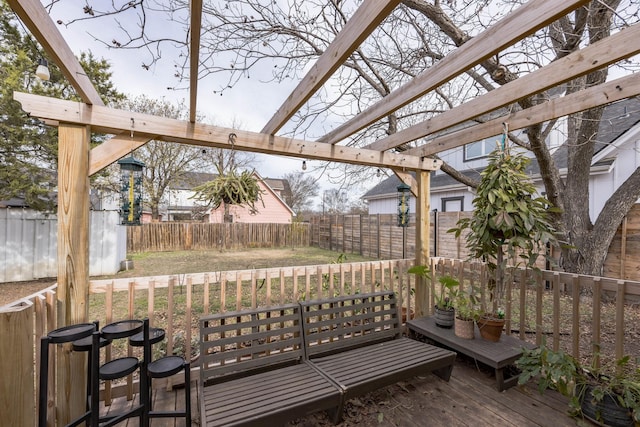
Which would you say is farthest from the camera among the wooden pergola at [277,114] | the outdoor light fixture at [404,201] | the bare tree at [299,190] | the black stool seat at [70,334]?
the bare tree at [299,190]

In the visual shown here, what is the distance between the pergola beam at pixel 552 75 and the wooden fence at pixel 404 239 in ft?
10.2

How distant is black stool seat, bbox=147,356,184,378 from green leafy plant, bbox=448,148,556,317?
2848 millimetres

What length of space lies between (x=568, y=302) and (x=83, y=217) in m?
7.35

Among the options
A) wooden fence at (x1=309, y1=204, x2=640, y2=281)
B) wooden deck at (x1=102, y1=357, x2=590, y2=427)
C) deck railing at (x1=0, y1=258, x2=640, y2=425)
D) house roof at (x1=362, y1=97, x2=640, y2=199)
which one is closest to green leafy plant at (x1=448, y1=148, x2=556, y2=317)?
deck railing at (x1=0, y1=258, x2=640, y2=425)

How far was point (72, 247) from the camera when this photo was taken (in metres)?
2.11

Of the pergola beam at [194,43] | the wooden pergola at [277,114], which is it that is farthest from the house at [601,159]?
the pergola beam at [194,43]

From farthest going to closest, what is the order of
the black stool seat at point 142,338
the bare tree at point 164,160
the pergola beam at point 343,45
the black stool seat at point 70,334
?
the bare tree at point 164,160 < the black stool seat at point 142,338 < the black stool seat at point 70,334 < the pergola beam at point 343,45

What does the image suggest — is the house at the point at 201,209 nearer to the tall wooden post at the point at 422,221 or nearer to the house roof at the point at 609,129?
the house roof at the point at 609,129

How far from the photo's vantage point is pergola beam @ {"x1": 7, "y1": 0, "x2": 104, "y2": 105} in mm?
1273

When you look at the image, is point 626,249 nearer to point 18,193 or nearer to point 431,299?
point 431,299

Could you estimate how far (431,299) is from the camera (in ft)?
13.1

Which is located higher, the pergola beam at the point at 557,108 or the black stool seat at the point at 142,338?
the pergola beam at the point at 557,108

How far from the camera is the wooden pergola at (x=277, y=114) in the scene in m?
1.52

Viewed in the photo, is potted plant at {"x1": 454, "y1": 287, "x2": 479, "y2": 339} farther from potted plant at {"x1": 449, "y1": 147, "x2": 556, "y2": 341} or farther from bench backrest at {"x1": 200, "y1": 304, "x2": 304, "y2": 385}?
bench backrest at {"x1": 200, "y1": 304, "x2": 304, "y2": 385}
